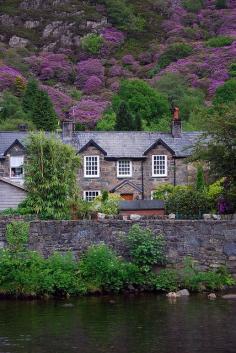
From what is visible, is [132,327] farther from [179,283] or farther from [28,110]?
[28,110]

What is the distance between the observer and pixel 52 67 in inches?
4875

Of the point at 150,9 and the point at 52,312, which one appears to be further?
the point at 150,9

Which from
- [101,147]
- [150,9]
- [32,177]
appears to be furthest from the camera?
[150,9]

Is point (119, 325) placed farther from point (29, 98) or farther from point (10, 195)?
point (29, 98)

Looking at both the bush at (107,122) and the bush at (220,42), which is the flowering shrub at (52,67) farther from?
the bush at (107,122)

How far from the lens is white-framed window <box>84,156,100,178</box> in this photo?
190 feet

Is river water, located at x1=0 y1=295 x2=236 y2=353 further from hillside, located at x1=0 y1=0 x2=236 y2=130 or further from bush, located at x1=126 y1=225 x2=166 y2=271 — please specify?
hillside, located at x1=0 y1=0 x2=236 y2=130

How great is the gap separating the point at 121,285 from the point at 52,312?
405 cm

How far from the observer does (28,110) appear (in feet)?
285

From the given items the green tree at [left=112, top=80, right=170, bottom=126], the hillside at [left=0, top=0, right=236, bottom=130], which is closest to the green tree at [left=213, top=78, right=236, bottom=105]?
the hillside at [left=0, top=0, right=236, bottom=130]

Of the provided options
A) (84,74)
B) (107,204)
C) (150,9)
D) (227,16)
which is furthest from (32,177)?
(150,9)

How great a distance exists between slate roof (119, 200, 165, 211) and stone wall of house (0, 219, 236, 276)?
1254cm

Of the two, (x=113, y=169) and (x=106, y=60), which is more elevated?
(x=106, y=60)

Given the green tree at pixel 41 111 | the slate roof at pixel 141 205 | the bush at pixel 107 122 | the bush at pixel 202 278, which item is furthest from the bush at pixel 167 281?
the bush at pixel 107 122
